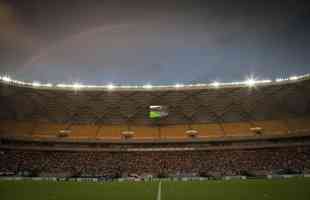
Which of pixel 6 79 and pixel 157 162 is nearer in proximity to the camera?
pixel 6 79

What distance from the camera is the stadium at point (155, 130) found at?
4569 cm

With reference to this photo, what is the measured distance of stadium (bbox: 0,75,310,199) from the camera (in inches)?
1799

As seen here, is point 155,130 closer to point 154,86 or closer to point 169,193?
A: point 154,86

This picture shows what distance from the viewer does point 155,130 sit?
183 ft

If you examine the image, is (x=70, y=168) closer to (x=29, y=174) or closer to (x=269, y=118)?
(x=29, y=174)

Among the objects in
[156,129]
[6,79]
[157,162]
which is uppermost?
[6,79]

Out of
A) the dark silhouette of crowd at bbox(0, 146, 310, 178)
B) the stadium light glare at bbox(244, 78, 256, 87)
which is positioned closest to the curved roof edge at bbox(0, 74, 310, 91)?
the stadium light glare at bbox(244, 78, 256, 87)

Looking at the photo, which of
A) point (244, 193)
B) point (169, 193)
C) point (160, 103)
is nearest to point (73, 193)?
point (169, 193)

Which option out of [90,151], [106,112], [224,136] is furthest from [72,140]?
[224,136]

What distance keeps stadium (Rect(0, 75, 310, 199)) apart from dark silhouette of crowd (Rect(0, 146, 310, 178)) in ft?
0.54

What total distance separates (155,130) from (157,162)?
8.56 m

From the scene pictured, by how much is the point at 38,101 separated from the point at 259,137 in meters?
42.6

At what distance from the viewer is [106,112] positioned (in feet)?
184

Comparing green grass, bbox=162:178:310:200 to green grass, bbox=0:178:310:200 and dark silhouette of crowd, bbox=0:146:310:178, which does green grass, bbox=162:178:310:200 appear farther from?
dark silhouette of crowd, bbox=0:146:310:178
